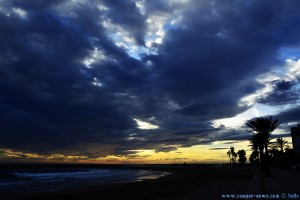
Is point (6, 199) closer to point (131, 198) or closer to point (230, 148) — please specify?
point (131, 198)

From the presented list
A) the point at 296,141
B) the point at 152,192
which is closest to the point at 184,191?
the point at 152,192

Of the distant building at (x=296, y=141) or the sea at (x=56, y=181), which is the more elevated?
the distant building at (x=296, y=141)

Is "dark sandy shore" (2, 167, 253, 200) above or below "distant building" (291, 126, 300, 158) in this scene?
below

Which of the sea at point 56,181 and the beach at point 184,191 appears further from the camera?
the sea at point 56,181

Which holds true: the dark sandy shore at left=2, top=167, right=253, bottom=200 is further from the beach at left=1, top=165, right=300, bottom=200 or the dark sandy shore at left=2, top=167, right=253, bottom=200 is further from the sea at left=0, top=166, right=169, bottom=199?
the sea at left=0, top=166, right=169, bottom=199

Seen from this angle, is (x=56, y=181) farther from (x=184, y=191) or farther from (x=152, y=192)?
(x=184, y=191)

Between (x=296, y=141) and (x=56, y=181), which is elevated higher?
(x=296, y=141)

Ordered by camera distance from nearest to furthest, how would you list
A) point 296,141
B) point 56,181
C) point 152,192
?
1. point 152,192
2. point 56,181
3. point 296,141

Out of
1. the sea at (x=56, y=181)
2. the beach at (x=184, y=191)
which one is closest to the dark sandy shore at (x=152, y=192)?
the beach at (x=184, y=191)

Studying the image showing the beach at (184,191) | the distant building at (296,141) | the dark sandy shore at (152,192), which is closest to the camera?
the beach at (184,191)

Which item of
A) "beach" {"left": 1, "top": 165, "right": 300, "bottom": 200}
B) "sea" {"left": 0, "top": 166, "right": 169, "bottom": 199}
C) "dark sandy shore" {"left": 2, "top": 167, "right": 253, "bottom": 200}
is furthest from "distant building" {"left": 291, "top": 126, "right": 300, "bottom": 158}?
"dark sandy shore" {"left": 2, "top": 167, "right": 253, "bottom": 200}

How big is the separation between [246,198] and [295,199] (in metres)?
2.72

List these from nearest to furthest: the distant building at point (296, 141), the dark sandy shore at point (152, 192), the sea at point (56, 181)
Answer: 1. the dark sandy shore at point (152, 192)
2. the sea at point (56, 181)
3. the distant building at point (296, 141)

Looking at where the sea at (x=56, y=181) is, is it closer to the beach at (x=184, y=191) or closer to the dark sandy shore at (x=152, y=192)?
the beach at (x=184, y=191)
